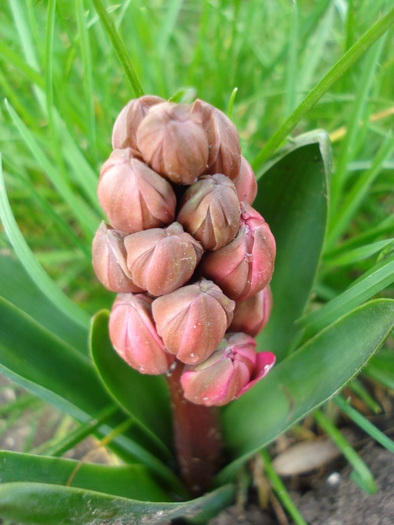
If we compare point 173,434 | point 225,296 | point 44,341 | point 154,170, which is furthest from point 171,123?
point 173,434

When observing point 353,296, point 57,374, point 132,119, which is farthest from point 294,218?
point 57,374

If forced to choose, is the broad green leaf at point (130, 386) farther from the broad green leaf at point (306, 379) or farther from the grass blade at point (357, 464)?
the grass blade at point (357, 464)

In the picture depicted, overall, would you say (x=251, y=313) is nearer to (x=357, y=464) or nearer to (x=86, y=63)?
(x=357, y=464)

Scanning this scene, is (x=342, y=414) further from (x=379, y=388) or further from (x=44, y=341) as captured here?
(x=44, y=341)

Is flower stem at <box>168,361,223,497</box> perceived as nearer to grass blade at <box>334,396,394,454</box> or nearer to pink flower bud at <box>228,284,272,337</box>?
pink flower bud at <box>228,284,272,337</box>

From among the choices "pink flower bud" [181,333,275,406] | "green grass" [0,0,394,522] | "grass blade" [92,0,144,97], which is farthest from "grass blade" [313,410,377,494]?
"grass blade" [92,0,144,97]

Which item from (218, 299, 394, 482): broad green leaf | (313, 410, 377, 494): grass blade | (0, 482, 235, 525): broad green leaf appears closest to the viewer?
(0, 482, 235, 525): broad green leaf
